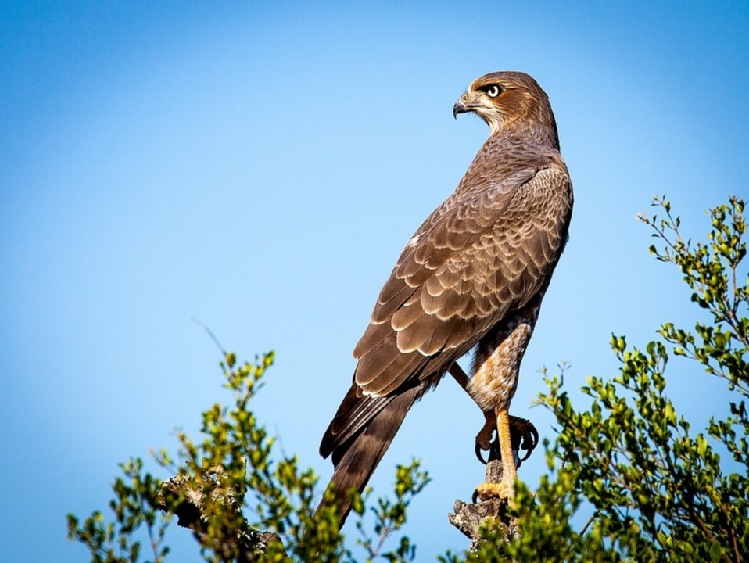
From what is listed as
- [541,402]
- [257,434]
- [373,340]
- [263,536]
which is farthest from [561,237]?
[257,434]

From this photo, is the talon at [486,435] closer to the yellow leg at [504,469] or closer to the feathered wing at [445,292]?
the yellow leg at [504,469]

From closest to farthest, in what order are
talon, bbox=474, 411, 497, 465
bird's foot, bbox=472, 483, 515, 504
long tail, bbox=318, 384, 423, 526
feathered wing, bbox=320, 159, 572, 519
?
long tail, bbox=318, 384, 423, 526, feathered wing, bbox=320, 159, 572, 519, bird's foot, bbox=472, 483, 515, 504, talon, bbox=474, 411, 497, 465

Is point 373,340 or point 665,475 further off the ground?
point 373,340

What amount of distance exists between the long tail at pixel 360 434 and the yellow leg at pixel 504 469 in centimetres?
91

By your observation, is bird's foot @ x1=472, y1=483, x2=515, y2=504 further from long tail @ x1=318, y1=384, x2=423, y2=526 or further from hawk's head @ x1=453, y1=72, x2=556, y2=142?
hawk's head @ x1=453, y1=72, x2=556, y2=142

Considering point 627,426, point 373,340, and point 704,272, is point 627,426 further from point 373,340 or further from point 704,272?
point 373,340

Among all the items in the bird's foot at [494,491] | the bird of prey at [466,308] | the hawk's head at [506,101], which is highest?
the hawk's head at [506,101]

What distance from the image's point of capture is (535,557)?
4.21 m

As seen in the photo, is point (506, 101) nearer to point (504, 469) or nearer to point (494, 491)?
point (504, 469)

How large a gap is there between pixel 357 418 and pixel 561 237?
2810 millimetres

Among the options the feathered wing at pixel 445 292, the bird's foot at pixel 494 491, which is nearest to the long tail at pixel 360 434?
the feathered wing at pixel 445 292

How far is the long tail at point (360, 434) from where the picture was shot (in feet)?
21.6

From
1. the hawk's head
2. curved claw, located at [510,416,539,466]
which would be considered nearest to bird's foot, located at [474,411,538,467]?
curved claw, located at [510,416,539,466]

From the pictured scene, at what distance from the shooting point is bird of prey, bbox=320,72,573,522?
7.04m
